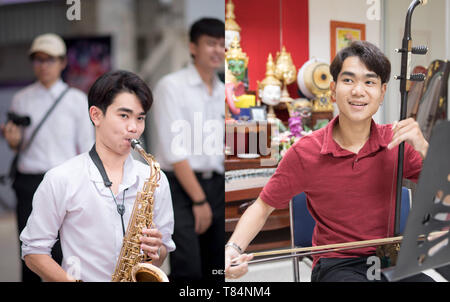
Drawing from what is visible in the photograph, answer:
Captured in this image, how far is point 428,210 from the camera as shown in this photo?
66.8 inches

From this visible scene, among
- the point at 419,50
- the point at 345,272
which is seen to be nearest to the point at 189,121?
the point at 345,272

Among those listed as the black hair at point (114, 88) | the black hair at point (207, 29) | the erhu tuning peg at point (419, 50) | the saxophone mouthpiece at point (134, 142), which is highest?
the black hair at point (207, 29)

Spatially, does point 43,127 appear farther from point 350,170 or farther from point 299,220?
point 350,170

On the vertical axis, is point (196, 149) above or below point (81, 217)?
above

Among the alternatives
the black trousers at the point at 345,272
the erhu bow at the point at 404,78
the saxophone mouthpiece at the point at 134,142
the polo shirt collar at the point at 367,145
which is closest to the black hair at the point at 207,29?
the saxophone mouthpiece at the point at 134,142

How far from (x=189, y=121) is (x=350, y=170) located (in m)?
0.70

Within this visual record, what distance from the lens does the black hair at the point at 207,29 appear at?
79.0 inches

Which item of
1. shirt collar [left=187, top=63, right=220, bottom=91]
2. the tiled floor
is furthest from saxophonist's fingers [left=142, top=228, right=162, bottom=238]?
shirt collar [left=187, top=63, right=220, bottom=91]

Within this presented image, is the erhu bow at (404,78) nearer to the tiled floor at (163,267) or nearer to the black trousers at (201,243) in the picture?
the tiled floor at (163,267)

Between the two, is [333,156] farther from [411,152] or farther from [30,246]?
[30,246]

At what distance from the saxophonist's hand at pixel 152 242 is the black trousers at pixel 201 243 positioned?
0.09 metres

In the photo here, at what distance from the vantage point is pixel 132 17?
6.63 feet

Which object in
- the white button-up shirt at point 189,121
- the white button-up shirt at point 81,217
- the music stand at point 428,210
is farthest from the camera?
the white button-up shirt at point 189,121

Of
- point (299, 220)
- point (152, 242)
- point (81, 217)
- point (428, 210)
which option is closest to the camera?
point (428, 210)
